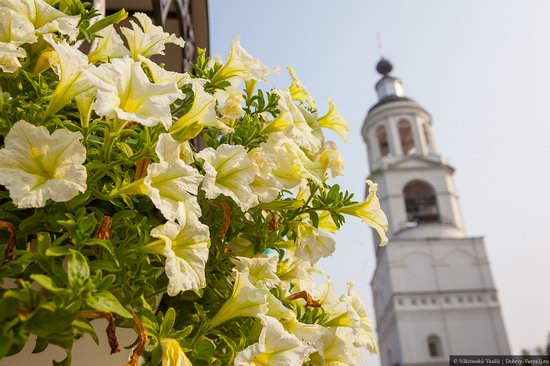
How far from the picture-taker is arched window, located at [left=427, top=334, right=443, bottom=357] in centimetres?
2744

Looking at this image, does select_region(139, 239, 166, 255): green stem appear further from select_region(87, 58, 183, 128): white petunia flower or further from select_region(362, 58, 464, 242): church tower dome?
select_region(362, 58, 464, 242): church tower dome

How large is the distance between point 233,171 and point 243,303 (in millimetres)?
239

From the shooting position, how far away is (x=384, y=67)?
36.8 metres

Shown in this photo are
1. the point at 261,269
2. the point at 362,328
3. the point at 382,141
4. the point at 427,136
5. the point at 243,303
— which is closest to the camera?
the point at 243,303

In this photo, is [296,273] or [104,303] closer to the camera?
[104,303]

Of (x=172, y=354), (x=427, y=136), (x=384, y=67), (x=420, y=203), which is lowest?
(x=172, y=354)

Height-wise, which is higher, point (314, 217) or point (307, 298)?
point (314, 217)

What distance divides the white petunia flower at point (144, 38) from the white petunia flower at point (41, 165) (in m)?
0.44

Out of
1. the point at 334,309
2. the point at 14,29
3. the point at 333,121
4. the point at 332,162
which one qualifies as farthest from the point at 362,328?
the point at 14,29

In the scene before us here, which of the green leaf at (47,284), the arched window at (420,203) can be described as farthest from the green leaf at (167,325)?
the arched window at (420,203)

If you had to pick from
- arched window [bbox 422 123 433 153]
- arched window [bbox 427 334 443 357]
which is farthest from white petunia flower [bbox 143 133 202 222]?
arched window [bbox 422 123 433 153]

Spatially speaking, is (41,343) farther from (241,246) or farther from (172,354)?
(241,246)

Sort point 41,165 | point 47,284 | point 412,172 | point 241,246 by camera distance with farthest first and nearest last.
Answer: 1. point 412,172
2. point 241,246
3. point 41,165
4. point 47,284

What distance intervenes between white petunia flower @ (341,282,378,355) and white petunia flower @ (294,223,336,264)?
175mm
